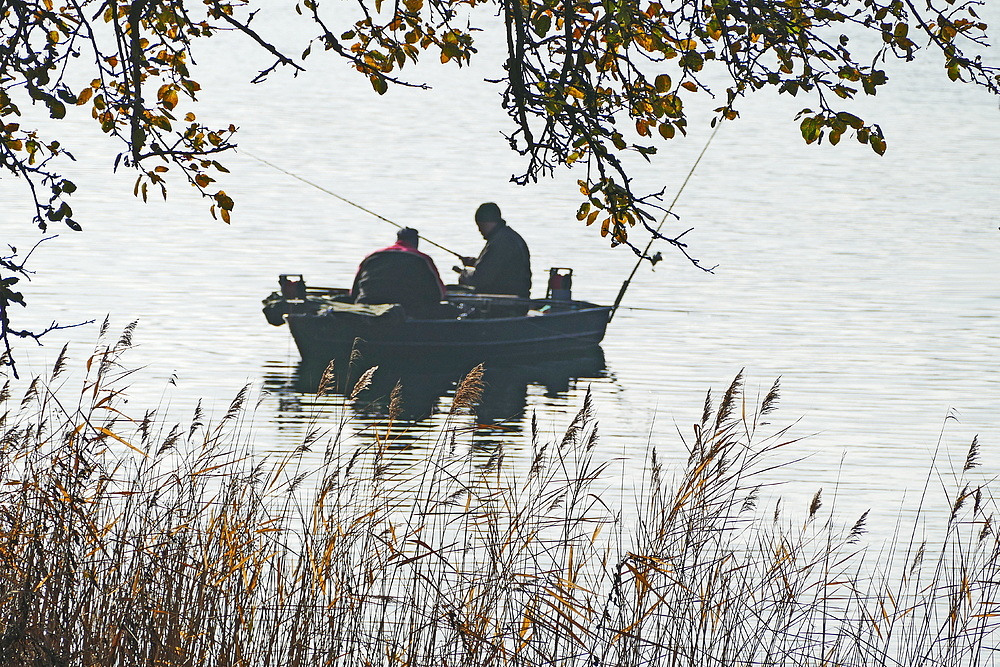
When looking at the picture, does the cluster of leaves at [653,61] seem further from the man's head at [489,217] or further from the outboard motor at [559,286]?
the outboard motor at [559,286]

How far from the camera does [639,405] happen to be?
15.8 metres

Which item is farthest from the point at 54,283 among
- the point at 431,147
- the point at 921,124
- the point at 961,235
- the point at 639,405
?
the point at 921,124


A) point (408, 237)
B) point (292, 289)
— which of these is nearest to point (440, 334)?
point (408, 237)

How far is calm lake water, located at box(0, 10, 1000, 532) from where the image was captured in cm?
1492

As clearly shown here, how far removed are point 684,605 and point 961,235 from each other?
2834 centimetres

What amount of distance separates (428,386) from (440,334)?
0.58 meters

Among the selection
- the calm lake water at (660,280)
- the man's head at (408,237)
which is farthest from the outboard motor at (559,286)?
the man's head at (408,237)

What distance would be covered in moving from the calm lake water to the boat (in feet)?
1.22

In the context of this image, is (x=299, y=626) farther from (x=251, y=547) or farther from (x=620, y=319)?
(x=620, y=319)

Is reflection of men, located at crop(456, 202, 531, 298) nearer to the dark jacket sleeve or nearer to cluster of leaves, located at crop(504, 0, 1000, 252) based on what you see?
the dark jacket sleeve

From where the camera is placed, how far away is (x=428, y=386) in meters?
16.9

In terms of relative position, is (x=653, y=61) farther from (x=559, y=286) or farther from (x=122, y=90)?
(x=559, y=286)

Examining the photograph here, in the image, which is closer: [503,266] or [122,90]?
[122,90]

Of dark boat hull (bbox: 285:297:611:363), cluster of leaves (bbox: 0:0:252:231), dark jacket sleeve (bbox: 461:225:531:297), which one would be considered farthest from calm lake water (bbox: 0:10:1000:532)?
cluster of leaves (bbox: 0:0:252:231)
